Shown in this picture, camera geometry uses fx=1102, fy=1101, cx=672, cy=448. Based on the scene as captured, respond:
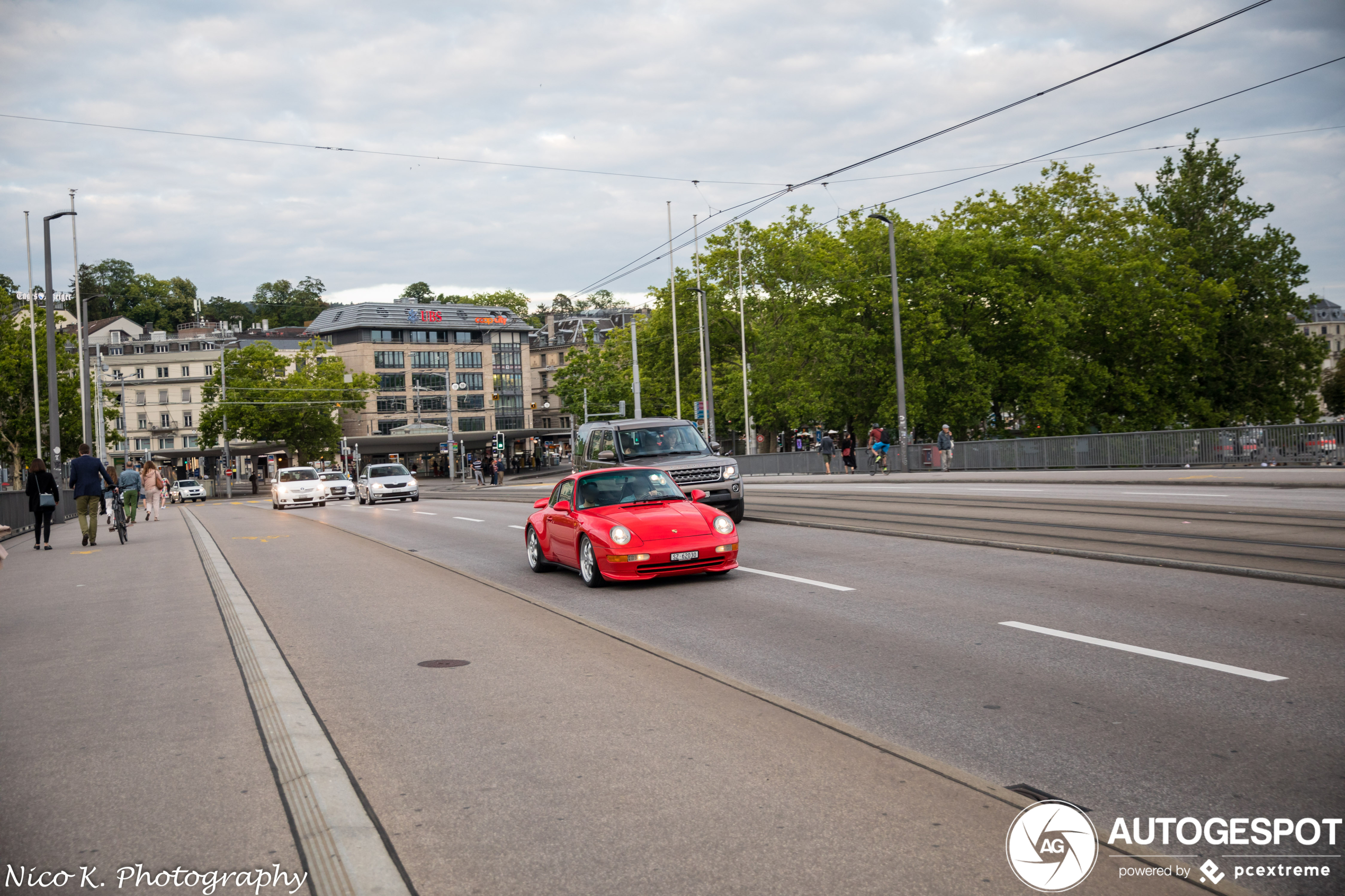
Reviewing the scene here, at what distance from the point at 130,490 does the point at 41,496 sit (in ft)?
20.5

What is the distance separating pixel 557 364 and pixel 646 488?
464 feet

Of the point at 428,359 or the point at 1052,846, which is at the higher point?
the point at 428,359

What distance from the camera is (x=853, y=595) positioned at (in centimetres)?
1015

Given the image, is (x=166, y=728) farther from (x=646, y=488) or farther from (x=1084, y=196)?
(x=1084, y=196)

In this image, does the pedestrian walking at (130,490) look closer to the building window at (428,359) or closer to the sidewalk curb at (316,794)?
the sidewalk curb at (316,794)

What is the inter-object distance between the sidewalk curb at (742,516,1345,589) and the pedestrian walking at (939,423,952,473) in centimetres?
2468

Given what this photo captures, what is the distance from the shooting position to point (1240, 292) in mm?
60562

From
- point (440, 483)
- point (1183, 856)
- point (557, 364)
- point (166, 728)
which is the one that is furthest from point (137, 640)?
point (557, 364)

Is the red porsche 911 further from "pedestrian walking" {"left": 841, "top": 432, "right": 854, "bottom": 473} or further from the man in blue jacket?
"pedestrian walking" {"left": 841, "top": 432, "right": 854, "bottom": 473}

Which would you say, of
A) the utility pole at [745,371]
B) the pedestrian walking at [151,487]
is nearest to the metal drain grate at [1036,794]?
the pedestrian walking at [151,487]

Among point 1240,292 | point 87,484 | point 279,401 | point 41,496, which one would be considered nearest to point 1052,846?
point 87,484

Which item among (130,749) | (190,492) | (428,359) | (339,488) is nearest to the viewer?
(130,749)

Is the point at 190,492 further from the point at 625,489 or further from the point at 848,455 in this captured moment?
the point at 625,489

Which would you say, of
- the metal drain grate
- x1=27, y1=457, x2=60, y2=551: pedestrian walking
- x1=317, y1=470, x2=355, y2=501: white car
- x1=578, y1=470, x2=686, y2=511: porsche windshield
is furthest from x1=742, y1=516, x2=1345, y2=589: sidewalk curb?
x1=317, y1=470, x2=355, y2=501: white car
